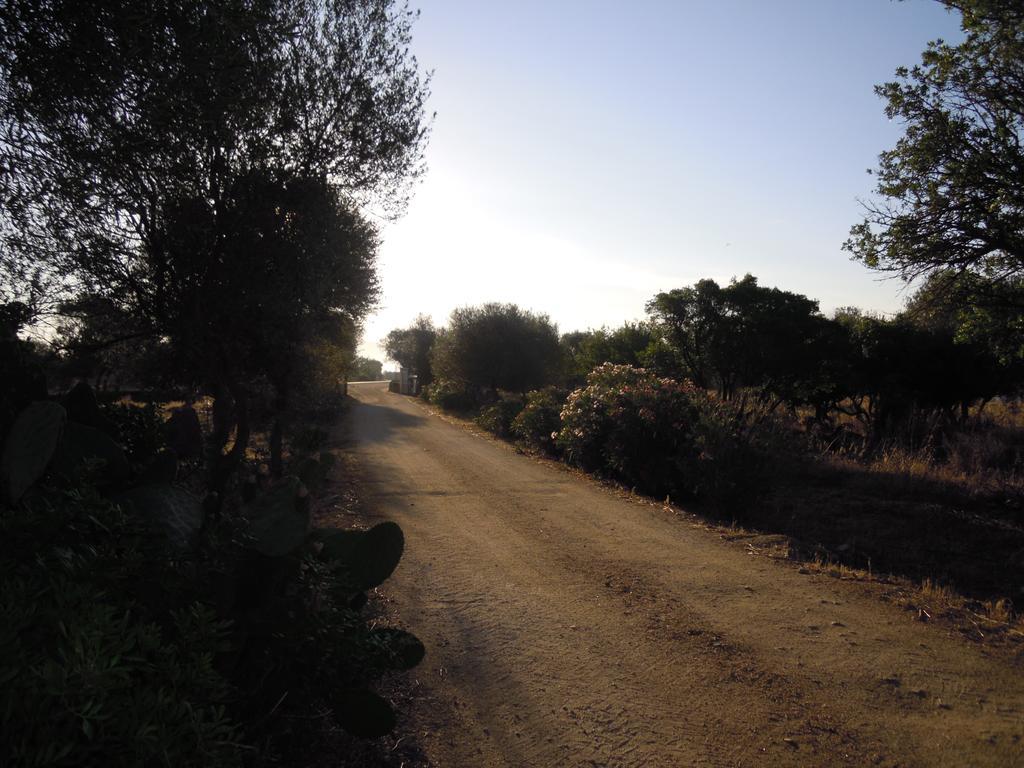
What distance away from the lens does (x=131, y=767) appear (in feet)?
5.23

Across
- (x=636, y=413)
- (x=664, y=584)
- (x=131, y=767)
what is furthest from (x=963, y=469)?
(x=131, y=767)

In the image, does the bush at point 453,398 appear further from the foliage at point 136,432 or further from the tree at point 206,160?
the foliage at point 136,432

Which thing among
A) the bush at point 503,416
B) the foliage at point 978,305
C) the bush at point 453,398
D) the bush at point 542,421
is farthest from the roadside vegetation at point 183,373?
the bush at point 453,398

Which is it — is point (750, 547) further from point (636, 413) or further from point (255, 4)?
point (255, 4)

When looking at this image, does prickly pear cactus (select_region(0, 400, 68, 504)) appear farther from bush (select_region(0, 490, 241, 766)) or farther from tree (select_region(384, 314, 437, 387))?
tree (select_region(384, 314, 437, 387))

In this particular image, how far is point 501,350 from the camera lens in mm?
34969

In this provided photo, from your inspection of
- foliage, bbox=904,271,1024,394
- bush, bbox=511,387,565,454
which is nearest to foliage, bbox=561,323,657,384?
bush, bbox=511,387,565,454

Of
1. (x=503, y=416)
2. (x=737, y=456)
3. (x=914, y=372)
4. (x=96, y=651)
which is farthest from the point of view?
(x=503, y=416)

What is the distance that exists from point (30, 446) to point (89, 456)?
0.28m

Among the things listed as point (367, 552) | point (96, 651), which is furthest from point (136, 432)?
point (96, 651)

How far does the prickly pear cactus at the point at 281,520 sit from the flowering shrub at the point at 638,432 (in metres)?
8.49

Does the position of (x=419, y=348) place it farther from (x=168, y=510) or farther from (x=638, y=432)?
(x=168, y=510)

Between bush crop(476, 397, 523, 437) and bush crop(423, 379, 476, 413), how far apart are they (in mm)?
11184

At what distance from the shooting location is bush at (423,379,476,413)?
1516 inches
